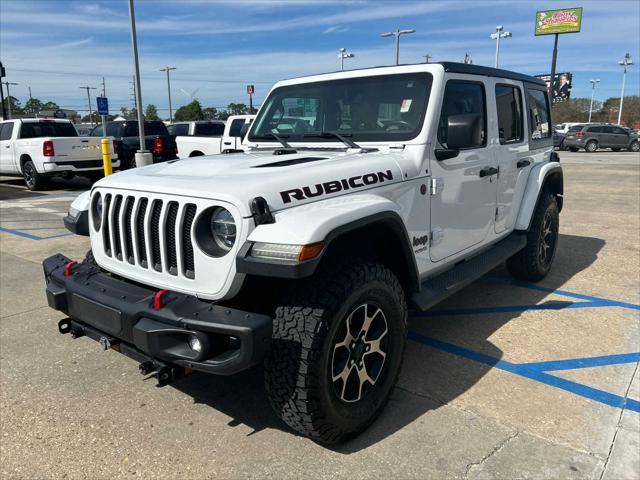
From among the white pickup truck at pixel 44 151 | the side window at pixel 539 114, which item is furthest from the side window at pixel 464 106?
the white pickup truck at pixel 44 151

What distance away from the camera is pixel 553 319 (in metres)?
4.36

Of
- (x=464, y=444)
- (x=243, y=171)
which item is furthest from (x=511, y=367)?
(x=243, y=171)

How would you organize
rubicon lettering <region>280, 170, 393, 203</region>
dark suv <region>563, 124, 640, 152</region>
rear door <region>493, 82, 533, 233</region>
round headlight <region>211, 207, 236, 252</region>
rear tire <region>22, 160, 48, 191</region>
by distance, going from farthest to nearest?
1. dark suv <region>563, 124, 640, 152</region>
2. rear tire <region>22, 160, 48, 191</region>
3. rear door <region>493, 82, 533, 233</region>
4. rubicon lettering <region>280, 170, 393, 203</region>
5. round headlight <region>211, 207, 236, 252</region>

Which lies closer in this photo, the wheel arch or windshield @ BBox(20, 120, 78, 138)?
the wheel arch

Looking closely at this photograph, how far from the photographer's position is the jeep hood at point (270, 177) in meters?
2.50

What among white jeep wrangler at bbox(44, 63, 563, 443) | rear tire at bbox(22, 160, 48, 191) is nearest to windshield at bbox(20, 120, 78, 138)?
rear tire at bbox(22, 160, 48, 191)

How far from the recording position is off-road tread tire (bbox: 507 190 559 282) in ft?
16.5

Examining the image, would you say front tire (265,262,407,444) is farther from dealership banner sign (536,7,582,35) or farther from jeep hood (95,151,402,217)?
dealership banner sign (536,7,582,35)

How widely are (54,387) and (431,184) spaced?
2.72 metres

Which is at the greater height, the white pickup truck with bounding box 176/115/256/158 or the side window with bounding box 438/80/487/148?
the side window with bounding box 438/80/487/148

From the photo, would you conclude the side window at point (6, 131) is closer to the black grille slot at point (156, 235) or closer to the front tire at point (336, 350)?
the black grille slot at point (156, 235)

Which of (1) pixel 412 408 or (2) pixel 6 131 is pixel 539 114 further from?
(2) pixel 6 131

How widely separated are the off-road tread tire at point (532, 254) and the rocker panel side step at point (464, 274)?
6.1 inches

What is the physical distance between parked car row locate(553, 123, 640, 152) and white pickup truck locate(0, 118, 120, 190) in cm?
2592
